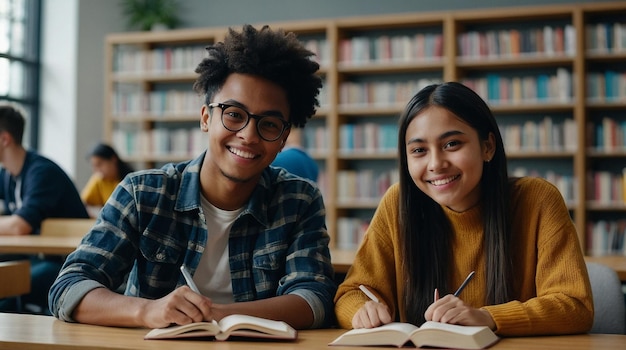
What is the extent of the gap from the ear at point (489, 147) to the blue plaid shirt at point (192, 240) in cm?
45

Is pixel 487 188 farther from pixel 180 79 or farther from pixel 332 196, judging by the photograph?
pixel 180 79

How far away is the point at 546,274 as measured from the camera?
1.80 m

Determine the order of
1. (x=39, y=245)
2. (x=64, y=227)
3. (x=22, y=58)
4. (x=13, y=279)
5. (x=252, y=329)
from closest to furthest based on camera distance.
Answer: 1. (x=252, y=329)
2. (x=13, y=279)
3. (x=39, y=245)
4. (x=64, y=227)
5. (x=22, y=58)

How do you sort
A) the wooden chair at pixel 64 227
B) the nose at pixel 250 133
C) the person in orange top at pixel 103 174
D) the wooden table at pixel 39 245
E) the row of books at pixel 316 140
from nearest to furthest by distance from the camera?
the nose at pixel 250 133 → the wooden table at pixel 39 245 → the wooden chair at pixel 64 227 → the person in orange top at pixel 103 174 → the row of books at pixel 316 140

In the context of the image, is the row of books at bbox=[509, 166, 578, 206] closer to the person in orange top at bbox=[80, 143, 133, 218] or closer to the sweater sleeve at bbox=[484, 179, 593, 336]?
the person in orange top at bbox=[80, 143, 133, 218]

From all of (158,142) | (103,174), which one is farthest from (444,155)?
(158,142)

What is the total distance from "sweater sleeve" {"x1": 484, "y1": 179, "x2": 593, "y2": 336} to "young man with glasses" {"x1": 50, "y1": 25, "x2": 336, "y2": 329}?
460mm

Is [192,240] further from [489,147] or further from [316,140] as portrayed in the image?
[316,140]

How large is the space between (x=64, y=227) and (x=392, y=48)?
337 centimetres

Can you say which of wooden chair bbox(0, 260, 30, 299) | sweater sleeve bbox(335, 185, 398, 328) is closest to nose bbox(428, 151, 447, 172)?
sweater sleeve bbox(335, 185, 398, 328)

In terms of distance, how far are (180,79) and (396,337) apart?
19.4ft

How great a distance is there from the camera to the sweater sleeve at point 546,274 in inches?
63.9

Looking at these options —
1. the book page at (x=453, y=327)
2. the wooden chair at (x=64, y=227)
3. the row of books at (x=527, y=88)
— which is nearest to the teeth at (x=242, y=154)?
the book page at (x=453, y=327)

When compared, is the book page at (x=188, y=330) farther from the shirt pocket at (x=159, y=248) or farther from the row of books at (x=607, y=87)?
the row of books at (x=607, y=87)
